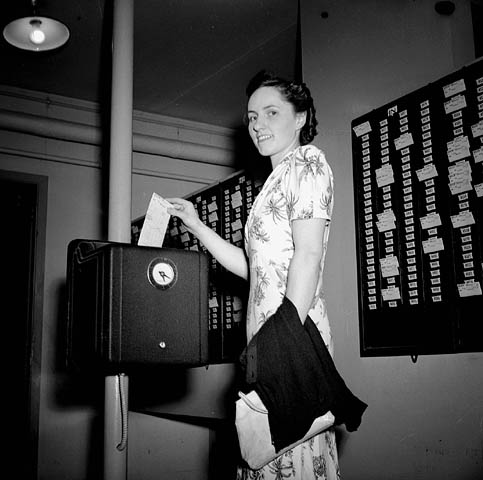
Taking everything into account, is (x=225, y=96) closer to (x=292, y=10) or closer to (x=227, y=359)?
(x=292, y=10)

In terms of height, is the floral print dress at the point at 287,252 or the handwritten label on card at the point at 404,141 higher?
the handwritten label on card at the point at 404,141

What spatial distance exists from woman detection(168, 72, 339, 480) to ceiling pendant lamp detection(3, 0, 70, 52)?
1495mm

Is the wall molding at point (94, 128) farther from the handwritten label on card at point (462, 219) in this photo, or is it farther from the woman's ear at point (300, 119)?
the handwritten label on card at point (462, 219)

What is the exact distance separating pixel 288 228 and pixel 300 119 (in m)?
0.40

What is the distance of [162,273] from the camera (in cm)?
144

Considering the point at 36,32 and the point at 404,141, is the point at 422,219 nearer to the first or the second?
the point at 404,141

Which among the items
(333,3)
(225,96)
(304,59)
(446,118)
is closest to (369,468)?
(446,118)

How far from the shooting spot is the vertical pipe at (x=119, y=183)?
161 cm

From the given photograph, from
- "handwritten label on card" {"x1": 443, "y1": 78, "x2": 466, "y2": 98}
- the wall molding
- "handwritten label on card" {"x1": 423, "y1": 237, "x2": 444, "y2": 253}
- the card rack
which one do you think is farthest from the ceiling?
"handwritten label on card" {"x1": 423, "y1": 237, "x2": 444, "y2": 253}

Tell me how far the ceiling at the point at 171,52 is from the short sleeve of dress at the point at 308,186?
1825 mm

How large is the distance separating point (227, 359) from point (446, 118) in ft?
5.06

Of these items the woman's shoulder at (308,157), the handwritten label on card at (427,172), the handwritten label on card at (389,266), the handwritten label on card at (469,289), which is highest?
the handwritten label on card at (427,172)

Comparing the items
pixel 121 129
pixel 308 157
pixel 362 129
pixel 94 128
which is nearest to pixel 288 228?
pixel 308 157

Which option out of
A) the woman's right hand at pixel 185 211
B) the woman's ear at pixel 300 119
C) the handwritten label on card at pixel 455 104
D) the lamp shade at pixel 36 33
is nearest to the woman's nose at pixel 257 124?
the woman's ear at pixel 300 119
